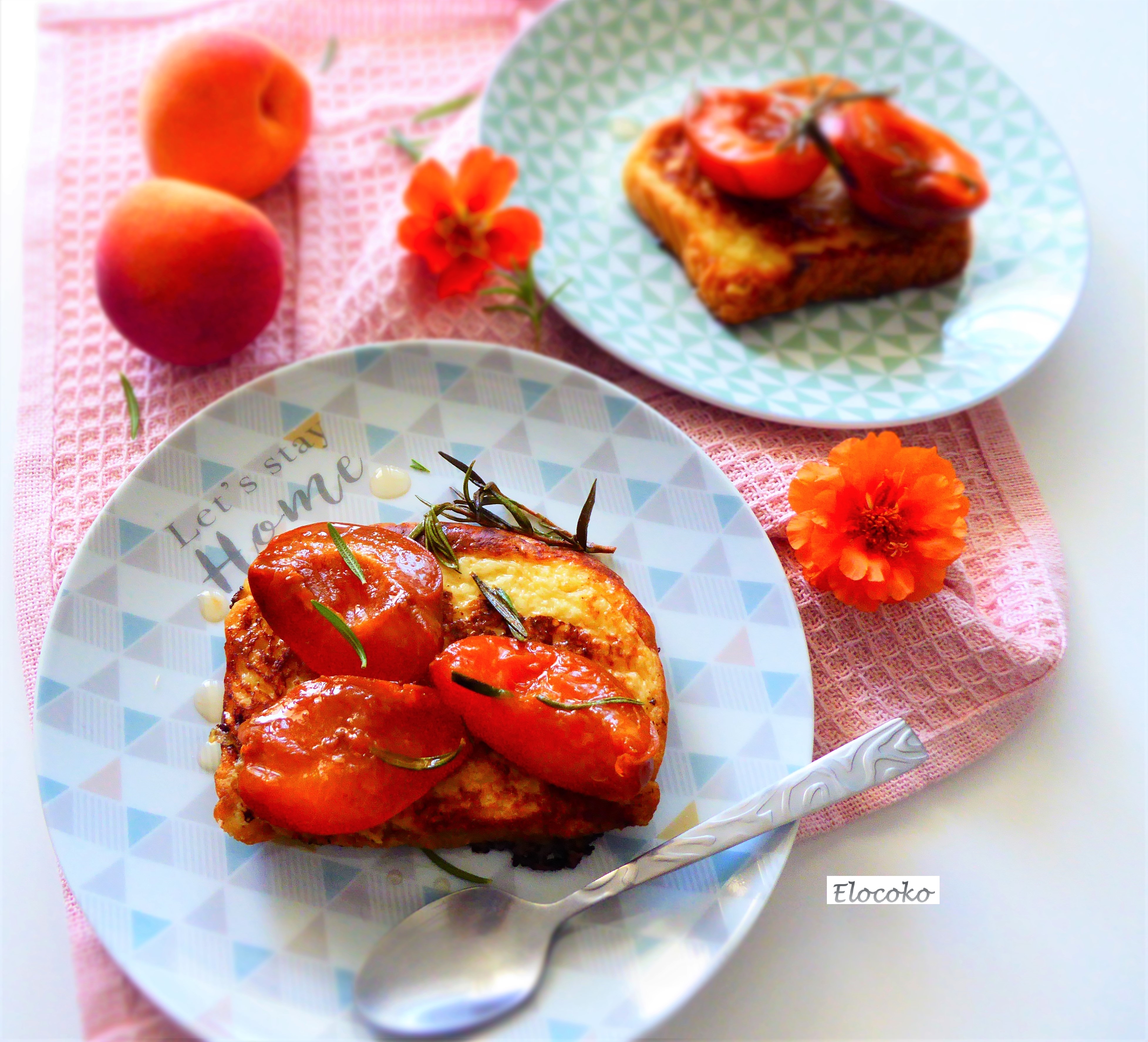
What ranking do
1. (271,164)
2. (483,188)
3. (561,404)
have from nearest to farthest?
(561,404), (483,188), (271,164)

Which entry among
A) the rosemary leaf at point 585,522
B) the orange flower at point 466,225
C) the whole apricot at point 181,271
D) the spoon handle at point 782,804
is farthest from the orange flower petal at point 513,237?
the spoon handle at point 782,804

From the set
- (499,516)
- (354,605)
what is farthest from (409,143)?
(354,605)

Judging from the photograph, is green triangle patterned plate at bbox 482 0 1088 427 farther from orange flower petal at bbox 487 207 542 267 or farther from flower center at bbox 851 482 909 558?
flower center at bbox 851 482 909 558

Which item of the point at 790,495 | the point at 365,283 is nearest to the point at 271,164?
the point at 365,283

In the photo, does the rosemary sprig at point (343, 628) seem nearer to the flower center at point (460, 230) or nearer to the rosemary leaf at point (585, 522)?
the rosemary leaf at point (585, 522)

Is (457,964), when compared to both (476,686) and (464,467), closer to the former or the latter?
(476,686)

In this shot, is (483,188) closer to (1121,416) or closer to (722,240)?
(722,240)
